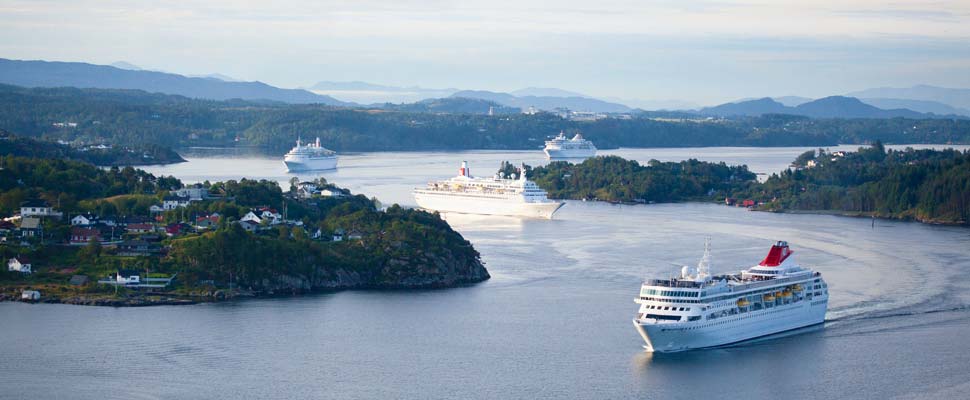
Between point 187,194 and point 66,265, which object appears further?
point 187,194

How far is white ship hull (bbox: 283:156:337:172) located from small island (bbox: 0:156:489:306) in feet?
88.7

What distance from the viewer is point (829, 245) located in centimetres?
3212

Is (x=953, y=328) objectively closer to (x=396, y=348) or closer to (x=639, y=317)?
(x=639, y=317)

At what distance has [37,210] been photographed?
27.7m

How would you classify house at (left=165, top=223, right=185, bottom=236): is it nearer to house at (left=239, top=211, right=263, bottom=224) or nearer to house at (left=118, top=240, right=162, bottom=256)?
house at (left=118, top=240, right=162, bottom=256)

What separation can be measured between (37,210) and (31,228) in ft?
5.35

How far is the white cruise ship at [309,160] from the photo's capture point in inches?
2309

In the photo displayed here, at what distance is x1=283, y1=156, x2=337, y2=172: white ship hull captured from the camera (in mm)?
58344

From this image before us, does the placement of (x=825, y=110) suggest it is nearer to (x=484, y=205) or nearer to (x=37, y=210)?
(x=484, y=205)

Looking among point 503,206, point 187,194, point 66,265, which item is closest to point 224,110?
point 503,206

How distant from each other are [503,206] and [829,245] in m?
12.8

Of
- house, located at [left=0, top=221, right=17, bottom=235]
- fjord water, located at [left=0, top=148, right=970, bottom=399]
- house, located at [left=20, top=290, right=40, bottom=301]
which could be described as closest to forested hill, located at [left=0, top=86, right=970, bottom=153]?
house, located at [left=0, top=221, right=17, bottom=235]

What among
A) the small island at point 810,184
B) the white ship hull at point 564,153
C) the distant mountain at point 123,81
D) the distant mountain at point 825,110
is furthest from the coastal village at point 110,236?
the distant mountain at point 825,110

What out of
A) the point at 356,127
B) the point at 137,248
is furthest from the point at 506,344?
the point at 356,127
